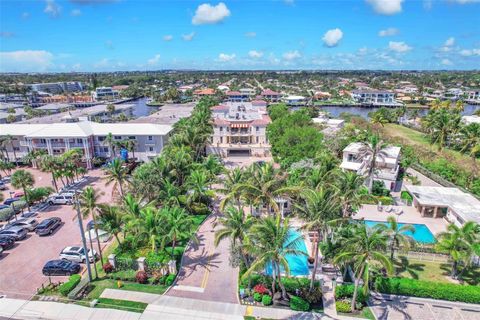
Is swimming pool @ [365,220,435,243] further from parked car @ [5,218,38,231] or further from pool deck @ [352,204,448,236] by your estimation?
parked car @ [5,218,38,231]

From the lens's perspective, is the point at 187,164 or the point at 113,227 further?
the point at 187,164

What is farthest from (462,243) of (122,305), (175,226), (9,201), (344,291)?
(9,201)

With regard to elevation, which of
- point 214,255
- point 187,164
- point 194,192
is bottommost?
point 214,255

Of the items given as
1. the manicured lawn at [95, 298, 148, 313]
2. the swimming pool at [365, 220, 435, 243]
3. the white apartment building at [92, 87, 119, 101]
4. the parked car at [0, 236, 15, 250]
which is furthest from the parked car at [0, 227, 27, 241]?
the white apartment building at [92, 87, 119, 101]

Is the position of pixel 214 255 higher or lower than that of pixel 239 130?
lower

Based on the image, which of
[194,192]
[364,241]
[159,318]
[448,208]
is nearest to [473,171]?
[448,208]

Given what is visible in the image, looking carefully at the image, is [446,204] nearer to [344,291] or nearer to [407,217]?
[407,217]

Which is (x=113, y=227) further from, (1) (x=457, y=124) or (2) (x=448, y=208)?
(1) (x=457, y=124)
